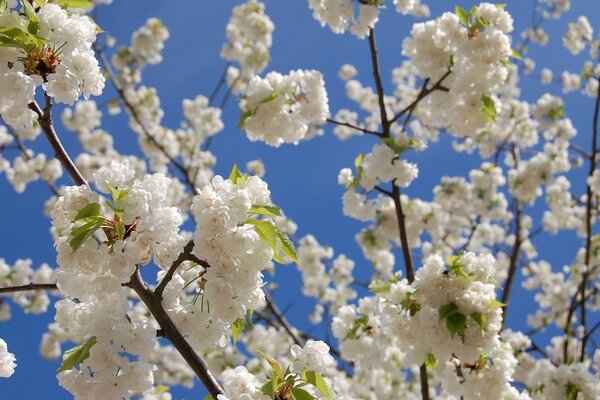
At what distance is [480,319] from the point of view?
2.51 meters

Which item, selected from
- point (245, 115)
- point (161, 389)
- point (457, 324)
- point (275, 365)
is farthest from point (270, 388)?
point (245, 115)

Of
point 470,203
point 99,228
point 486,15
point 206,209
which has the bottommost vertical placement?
point 206,209

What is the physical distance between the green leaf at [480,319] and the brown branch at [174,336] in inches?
50.8

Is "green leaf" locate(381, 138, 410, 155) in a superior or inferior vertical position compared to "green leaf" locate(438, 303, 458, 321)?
superior

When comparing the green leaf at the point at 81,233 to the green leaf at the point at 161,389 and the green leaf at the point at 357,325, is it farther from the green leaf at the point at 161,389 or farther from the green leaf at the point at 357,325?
the green leaf at the point at 357,325

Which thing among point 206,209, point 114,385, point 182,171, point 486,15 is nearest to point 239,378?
point 114,385

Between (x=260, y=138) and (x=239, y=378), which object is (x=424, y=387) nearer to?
(x=239, y=378)

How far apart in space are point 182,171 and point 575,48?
6295mm

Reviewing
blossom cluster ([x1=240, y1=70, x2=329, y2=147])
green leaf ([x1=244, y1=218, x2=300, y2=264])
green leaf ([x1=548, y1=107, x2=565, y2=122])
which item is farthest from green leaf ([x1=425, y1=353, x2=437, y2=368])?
green leaf ([x1=548, y1=107, x2=565, y2=122])

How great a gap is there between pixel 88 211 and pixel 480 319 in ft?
5.73

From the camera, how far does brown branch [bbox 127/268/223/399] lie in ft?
5.59

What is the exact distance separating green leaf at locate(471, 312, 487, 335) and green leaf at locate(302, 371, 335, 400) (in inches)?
38.8

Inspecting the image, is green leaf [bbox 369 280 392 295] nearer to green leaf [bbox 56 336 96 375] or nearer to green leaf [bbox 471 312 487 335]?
green leaf [bbox 471 312 487 335]

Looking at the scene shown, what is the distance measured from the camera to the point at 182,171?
6035 millimetres
